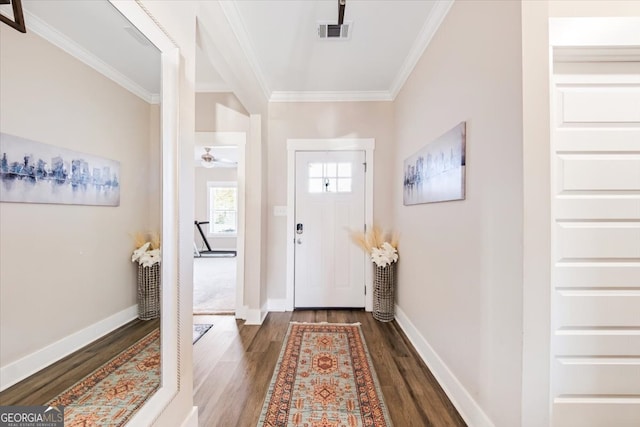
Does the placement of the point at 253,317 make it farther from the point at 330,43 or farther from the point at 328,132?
the point at 330,43

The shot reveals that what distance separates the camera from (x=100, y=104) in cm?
101

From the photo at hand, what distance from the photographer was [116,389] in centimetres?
105

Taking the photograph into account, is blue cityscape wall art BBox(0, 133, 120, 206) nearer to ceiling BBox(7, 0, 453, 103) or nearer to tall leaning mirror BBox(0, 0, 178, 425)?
tall leaning mirror BBox(0, 0, 178, 425)

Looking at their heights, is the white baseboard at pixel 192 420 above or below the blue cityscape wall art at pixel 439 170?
below

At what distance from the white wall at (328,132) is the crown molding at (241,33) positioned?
616mm

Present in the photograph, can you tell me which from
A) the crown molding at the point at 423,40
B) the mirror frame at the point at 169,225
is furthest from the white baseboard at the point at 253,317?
the crown molding at the point at 423,40

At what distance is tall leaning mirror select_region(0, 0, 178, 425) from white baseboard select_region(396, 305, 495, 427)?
1.59 metres

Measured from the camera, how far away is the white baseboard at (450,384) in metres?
1.49

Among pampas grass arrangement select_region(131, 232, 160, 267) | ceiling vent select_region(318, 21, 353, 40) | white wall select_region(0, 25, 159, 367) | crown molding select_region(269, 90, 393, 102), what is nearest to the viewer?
white wall select_region(0, 25, 159, 367)

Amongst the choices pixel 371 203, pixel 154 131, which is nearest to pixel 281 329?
pixel 371 203

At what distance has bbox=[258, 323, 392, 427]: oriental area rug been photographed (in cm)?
160

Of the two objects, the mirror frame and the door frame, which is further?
the door frame

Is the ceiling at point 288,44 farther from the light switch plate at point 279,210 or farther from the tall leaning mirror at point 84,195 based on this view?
the light switch plate at point 279,210

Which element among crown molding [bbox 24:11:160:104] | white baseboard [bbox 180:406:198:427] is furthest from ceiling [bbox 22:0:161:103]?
white baseboard [bbox 180:406:198:427]
